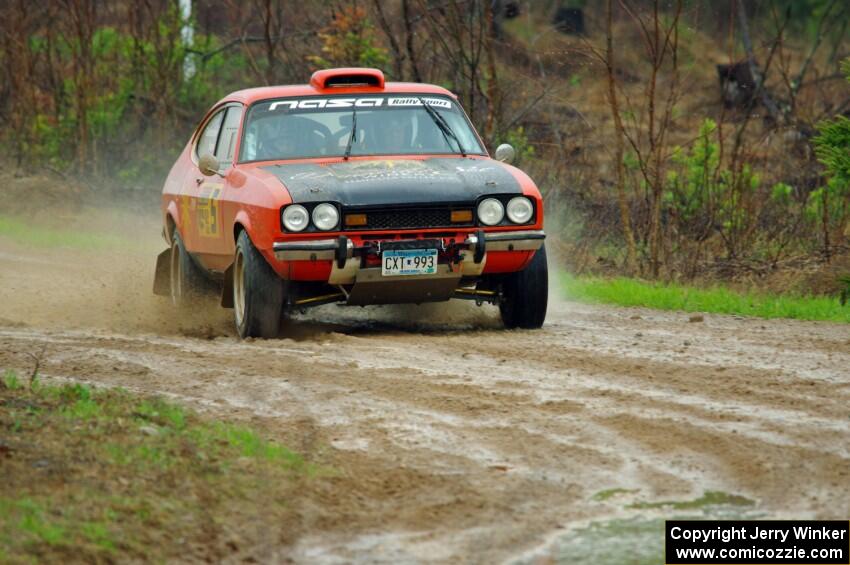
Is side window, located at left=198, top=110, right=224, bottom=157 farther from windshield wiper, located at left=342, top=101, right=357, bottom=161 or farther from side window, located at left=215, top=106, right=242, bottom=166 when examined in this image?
windshield wiper, located at left=342, top=101, right=357, bottom=161

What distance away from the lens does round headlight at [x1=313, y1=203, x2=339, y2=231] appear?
934 centimetres

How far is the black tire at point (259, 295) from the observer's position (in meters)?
9.56

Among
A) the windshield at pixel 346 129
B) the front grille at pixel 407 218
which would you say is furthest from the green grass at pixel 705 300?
the front grille at pixel 407 218

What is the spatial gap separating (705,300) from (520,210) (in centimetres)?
330

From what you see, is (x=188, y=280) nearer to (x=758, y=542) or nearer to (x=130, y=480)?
(x=130, y=480)

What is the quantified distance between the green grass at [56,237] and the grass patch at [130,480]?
12052 millimetres

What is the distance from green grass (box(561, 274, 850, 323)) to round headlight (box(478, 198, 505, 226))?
2997 millimetres

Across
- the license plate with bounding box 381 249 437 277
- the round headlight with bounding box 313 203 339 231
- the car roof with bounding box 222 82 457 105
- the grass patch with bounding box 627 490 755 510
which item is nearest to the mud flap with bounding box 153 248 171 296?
the car roof with bounding box 222 82 457 105

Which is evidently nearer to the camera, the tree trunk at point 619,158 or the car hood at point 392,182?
the car hood at point 392,182

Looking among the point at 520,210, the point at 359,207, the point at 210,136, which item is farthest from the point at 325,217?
the point at 210,136

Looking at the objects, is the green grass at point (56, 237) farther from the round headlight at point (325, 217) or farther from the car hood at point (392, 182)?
the round headlight at point (325, 217)

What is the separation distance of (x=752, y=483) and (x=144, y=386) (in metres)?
3.34

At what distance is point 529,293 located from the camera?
10.1 metres

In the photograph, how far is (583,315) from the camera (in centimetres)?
1153
